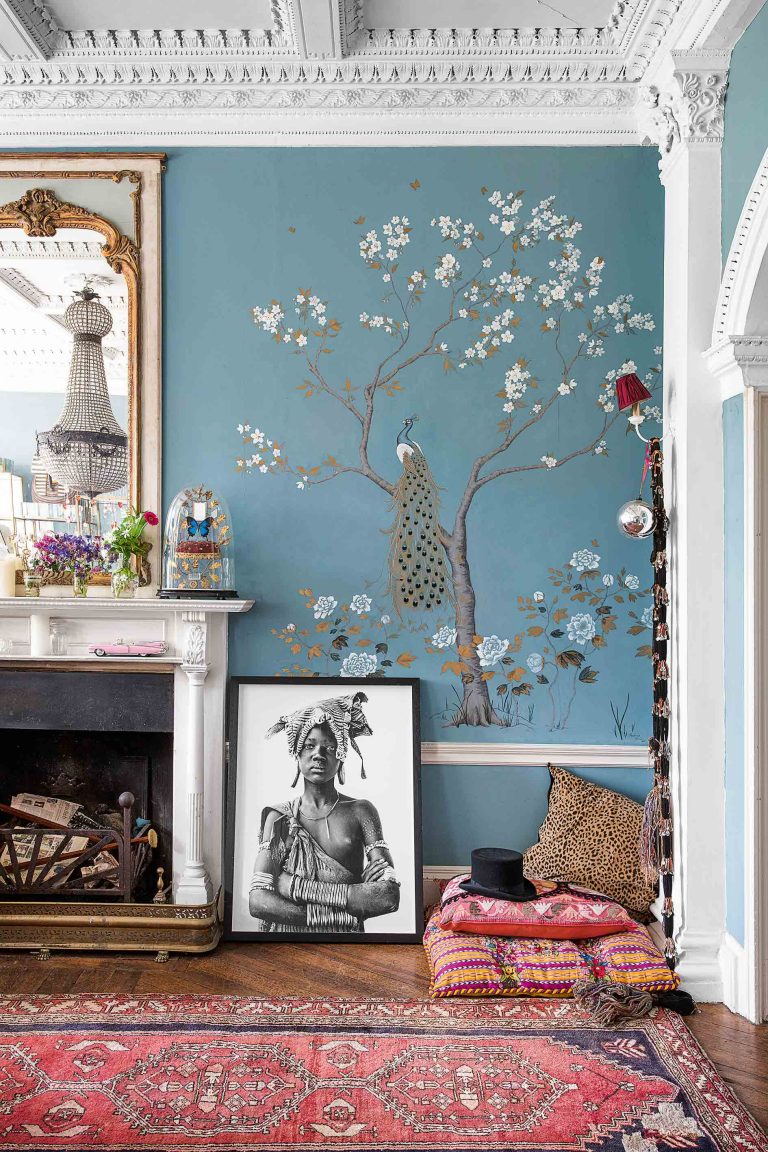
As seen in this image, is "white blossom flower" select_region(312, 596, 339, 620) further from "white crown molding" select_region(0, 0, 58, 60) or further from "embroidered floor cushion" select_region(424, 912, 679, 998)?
"white crown molding" select_region(0, 0, 58, 60)

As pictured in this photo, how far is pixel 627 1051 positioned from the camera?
2502 millimetres

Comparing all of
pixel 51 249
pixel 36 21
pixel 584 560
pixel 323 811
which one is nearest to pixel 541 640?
pixel 584 560

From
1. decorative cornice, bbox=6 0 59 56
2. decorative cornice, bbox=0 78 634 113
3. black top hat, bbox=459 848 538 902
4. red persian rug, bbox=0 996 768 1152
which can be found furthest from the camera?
decorative cornice, bbox=0 78 634 113

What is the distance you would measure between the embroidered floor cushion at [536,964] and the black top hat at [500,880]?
15 centimetres

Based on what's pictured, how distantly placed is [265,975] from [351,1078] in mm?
720

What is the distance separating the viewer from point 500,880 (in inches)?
122

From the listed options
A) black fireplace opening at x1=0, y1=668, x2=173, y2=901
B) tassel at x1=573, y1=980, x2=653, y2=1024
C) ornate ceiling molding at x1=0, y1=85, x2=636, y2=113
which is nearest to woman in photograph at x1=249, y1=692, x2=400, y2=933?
black fireplace opening at x1=0, y1=668, x2=173, y2=901

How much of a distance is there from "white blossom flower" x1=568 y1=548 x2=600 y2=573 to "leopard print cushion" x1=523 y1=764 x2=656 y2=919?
0.84 metres

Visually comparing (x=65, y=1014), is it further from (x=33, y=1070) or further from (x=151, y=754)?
(x=151, y=754)

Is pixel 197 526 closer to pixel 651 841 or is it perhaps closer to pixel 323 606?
pixel 323 606

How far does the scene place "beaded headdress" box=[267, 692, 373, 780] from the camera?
11.1 ft

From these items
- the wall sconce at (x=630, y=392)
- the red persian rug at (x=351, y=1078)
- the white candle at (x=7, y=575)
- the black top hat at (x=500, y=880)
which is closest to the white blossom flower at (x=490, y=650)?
the black top hat at (x=500, y=880)

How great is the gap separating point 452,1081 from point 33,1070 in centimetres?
119

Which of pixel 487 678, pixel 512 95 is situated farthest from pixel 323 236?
pixel 487 678
